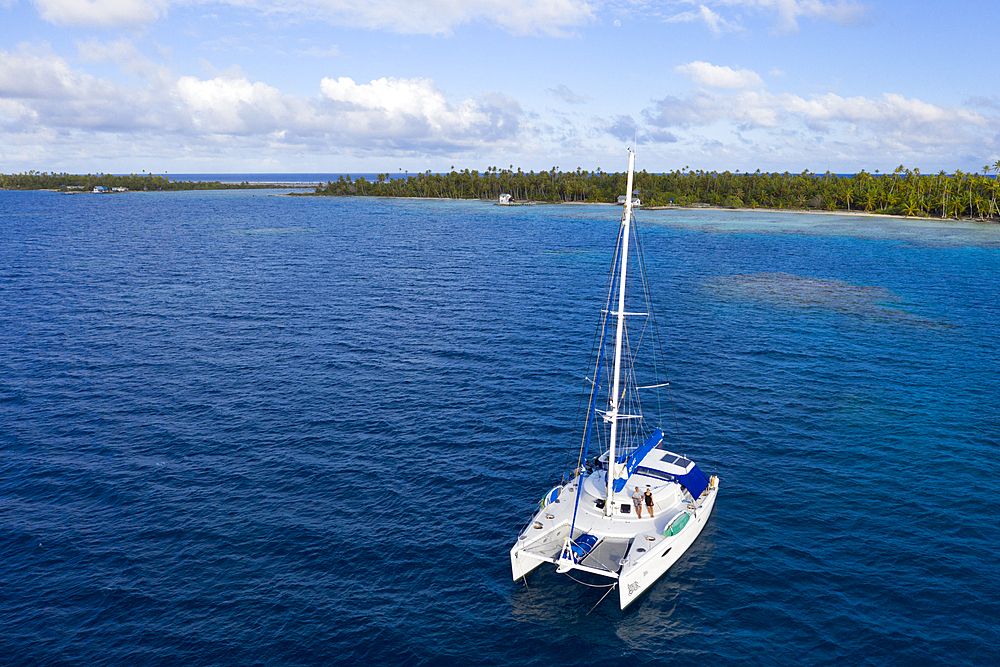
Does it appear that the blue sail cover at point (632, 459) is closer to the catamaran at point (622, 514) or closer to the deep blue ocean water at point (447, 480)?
the catamaran at point (622, 514)

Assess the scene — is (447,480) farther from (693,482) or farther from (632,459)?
(693,482)

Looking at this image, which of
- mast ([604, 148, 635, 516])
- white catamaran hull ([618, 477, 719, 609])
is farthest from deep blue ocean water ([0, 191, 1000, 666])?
mast ([604, 148, 635, 516])

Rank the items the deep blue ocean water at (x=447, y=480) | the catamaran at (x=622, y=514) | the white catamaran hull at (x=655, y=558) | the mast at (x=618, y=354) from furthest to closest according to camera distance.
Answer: the mast at (x=618, y=354), the catamaran at (x=622, y=514), the white catamaran hull at (x=655, y=558), the deep blue ocean water at (x=447, y=480)

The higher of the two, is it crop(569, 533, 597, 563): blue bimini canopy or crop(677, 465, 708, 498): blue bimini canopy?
crop(677, 465, 708, 498): blue bimini canopy

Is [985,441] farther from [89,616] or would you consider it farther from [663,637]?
[89,616]

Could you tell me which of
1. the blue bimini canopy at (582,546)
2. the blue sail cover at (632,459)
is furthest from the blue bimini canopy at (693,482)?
the blue bimini canopy at (582,546)

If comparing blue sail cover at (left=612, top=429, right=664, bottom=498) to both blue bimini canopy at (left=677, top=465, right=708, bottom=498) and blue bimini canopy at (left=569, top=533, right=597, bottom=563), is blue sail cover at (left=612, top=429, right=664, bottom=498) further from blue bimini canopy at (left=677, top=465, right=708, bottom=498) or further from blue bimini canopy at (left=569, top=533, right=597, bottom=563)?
blue bimini canopy at (left=569, top=533, right=597, bottom=563)
